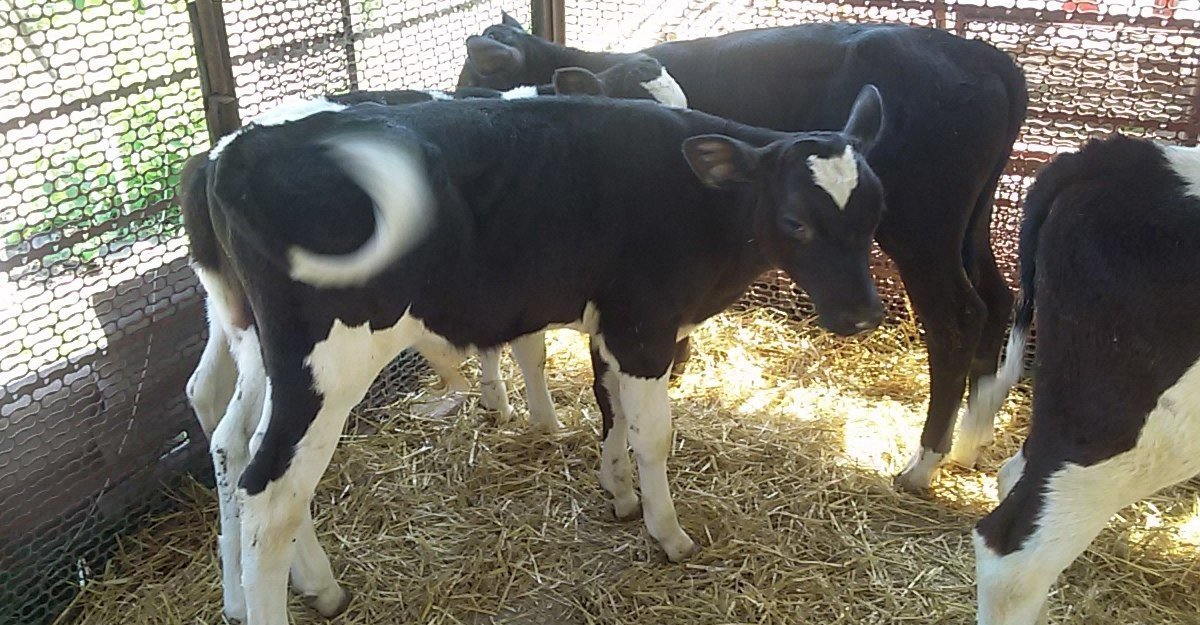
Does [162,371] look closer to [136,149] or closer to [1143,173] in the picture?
[136,149]

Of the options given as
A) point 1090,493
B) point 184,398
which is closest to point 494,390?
point 184,398

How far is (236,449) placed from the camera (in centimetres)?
338

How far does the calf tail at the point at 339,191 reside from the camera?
280 cm

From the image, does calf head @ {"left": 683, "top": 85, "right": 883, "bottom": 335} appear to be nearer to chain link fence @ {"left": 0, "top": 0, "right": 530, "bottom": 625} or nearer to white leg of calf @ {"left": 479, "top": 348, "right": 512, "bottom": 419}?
white leg of calf @ {"left": 479, "top": 348, "right": 512, "bottom": 419}

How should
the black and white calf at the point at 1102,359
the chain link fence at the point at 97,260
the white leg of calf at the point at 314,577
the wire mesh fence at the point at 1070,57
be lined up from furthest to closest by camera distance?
1. the wire mesh fence at the point at 1070,57
2. the white leg of calf at the point at 314,577
3. the chain link fence at the point at 97,260
4. the black and white calf at the point at 1102,359

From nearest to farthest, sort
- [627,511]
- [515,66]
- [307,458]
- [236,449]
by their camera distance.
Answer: [307,458] → [236,449] → [627,511] → [515,66]

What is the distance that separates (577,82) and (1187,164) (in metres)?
2.18

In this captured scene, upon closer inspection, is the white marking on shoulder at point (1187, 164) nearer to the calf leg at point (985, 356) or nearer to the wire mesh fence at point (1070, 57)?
the calf leg at point (985, 356)

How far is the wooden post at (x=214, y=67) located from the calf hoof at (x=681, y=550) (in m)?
2.30

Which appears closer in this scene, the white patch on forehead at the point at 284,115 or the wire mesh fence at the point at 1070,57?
the white patch on forehead at the point at 284,115

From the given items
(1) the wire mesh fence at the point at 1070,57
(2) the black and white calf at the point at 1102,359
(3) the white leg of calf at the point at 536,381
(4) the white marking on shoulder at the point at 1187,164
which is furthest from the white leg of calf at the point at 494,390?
(4) the white marking on shoulder at the point at 1187,164

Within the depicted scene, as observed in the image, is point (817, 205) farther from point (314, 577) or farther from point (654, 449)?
point (314, 577)

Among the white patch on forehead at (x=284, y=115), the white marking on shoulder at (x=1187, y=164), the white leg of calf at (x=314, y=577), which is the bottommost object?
the white leg of calf at (x=314, y=577)

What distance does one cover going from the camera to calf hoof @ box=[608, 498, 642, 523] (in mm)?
4121
